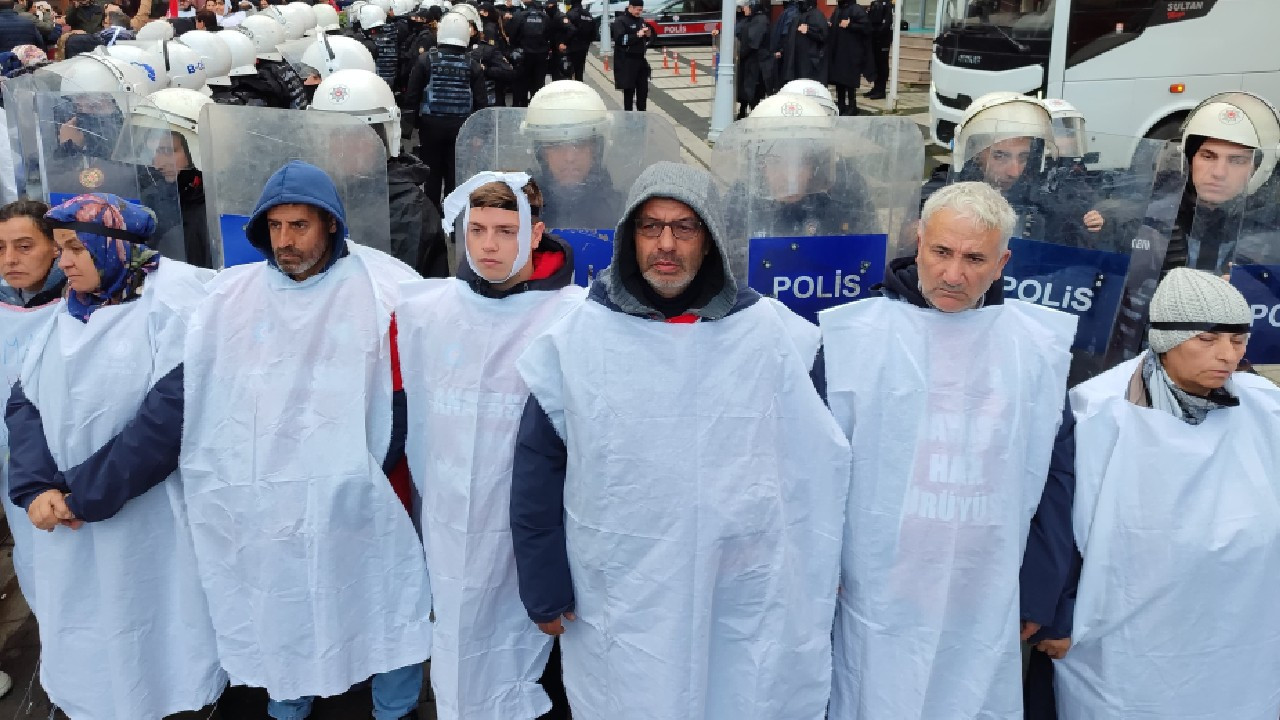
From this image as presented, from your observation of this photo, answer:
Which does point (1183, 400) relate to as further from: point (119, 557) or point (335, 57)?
point (335, 57)

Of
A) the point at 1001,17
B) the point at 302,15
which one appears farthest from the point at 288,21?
the point at 1001,17

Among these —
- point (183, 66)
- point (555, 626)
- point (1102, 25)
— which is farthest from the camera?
point (1102, 25)

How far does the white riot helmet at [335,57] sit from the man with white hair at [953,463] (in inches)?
278

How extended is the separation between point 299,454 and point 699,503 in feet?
3.75

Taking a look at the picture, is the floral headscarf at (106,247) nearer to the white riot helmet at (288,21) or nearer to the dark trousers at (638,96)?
the white riot helmet at (288,21)

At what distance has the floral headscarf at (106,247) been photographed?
2.74 meters

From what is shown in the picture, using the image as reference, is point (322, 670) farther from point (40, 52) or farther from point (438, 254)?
point (40, 52)

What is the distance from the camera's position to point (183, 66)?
7.66 metres

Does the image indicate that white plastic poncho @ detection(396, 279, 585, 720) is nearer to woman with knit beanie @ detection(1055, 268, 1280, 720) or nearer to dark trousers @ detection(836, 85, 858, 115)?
woman with knit beanie @ detection(1055, 268, 1280, 720)

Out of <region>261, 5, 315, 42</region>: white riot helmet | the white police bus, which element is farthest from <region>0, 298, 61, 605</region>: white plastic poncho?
<region>261, 5, 315, 42</region>: white riot helmet

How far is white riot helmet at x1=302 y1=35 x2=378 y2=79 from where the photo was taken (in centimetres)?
845

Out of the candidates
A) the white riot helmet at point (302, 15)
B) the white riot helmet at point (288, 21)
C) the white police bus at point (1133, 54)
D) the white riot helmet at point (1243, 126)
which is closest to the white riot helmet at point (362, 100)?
the white riot helmet at point (1243, 126)

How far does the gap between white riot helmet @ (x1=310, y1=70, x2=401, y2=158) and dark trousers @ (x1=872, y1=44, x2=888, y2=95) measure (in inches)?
507

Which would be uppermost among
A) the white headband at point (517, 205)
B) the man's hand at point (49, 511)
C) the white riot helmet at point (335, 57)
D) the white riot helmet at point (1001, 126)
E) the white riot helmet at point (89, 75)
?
the white riot helmet at point (335, 57)
